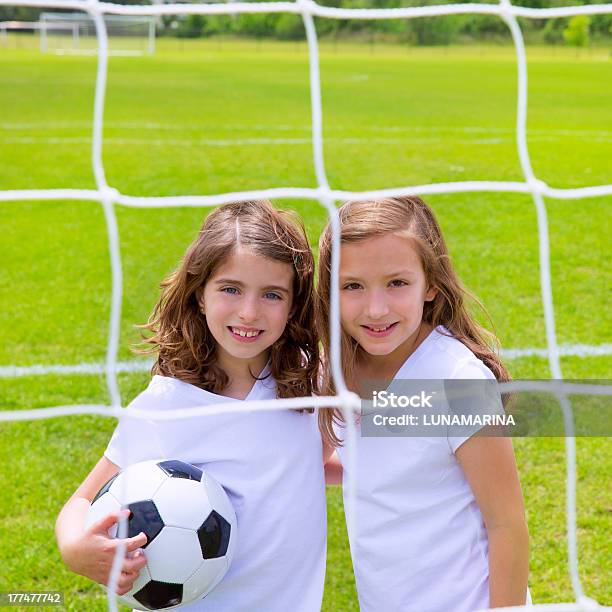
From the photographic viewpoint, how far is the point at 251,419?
1.59m

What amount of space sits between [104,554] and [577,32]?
3573cm

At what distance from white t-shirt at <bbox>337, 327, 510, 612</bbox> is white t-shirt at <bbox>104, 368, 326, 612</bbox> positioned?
107 mm

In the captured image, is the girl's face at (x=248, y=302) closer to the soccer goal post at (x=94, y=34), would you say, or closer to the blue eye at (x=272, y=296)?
the blue eye at (x=272, y=296)

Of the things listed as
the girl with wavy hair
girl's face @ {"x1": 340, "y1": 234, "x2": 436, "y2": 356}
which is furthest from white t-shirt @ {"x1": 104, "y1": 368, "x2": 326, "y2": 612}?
girl's face @ {"x1": 340, "y1": 234, "x2": 436, "y2": 356}

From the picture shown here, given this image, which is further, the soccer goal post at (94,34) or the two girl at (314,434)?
the soccer goal post at (94,34)

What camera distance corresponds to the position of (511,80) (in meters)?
16.9

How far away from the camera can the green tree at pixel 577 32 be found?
3344 cm

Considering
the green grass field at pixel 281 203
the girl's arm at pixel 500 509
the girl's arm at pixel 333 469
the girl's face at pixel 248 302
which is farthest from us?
the green grass field at pixel 281 203

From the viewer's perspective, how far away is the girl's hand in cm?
145

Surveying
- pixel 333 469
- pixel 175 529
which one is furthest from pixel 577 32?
pixel 175 529

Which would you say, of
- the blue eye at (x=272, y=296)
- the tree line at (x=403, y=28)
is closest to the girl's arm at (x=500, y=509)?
the blue eye at (x=272, y=296)

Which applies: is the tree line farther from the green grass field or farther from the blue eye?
the blue eye

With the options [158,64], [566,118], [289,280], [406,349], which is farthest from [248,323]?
[158,64]

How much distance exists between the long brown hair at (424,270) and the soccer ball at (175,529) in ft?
0.88
